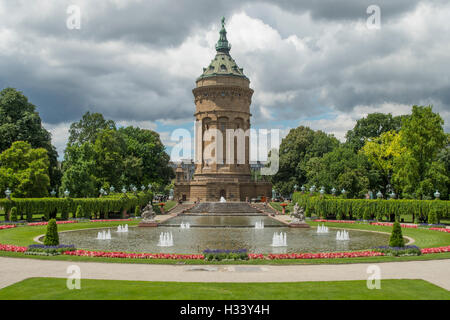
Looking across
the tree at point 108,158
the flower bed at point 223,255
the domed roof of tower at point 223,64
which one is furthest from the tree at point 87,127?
the flower bed at point 223,255

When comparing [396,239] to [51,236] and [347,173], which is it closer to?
[51,236]

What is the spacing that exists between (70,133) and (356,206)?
4088cm

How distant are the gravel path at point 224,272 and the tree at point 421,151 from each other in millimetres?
29198

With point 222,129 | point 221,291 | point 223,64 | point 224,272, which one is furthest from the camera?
point 223,64

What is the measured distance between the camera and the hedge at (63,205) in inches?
1524

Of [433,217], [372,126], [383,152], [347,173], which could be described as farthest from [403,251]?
[372,126]

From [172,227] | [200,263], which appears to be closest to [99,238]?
[172,227]

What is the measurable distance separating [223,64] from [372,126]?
36.6 meters

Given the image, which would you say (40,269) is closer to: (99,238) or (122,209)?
(99,238)

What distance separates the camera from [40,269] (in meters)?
15.2

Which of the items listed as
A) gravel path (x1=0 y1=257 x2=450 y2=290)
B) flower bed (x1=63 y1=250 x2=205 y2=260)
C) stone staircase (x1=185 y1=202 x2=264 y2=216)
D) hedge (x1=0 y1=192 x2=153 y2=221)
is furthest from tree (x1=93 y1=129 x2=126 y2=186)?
gravel path (x1=0 y1=257 x2=450 y2=290)

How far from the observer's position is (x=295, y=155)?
7931 centimetres

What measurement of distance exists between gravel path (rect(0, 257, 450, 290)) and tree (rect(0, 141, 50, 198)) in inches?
1135
